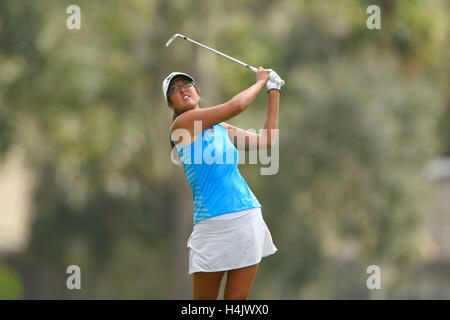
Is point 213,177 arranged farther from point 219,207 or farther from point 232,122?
point 232,122

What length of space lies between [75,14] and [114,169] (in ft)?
14.7

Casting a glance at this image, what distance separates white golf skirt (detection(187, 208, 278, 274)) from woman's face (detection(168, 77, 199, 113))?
28.6 inches

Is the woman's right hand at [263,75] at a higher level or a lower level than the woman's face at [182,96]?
higher

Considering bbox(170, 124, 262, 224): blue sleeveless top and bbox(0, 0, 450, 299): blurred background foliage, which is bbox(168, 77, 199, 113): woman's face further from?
bbox(0, 0, 450, 299): blurred background foliage

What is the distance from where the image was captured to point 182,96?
4.81 metres

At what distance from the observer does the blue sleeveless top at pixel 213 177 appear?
15.1 feet

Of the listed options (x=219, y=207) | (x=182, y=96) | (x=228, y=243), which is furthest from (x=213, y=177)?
(x=182, y=96)

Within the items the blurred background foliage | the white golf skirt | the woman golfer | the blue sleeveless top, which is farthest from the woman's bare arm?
the blurred background foliage

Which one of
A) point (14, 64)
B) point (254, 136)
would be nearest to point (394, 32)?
point (14, 64)

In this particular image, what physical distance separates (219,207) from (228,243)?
0.22 meters

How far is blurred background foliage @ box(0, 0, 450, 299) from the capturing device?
16438 millimetres

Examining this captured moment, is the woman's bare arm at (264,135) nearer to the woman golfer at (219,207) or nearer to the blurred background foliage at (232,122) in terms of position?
the woman golfer at (219,207)

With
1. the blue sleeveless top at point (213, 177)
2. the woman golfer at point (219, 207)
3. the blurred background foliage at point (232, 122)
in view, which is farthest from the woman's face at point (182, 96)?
the blurred background foliage at point (232, 122)

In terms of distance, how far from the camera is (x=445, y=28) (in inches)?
738
